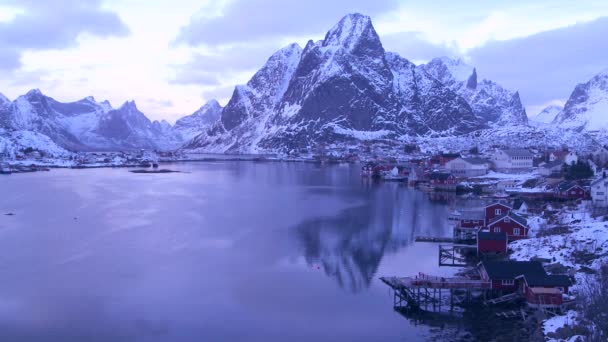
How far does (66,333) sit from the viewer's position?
12.0 metres

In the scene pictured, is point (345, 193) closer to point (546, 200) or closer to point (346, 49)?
point (546, 200)

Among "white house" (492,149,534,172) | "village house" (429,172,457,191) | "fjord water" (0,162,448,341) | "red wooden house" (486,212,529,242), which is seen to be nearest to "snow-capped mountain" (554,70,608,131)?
"white house" (492,149,534,172)

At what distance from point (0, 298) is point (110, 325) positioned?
3.62 metres

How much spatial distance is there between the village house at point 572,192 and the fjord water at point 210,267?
5.55 metres

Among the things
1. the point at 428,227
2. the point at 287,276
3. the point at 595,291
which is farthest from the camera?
the point at 428,227

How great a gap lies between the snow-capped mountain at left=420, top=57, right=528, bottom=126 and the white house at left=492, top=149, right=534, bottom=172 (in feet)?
313

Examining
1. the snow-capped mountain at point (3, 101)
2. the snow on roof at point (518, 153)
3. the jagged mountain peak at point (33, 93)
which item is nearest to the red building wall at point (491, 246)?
the snow on roof at point (518, 153)

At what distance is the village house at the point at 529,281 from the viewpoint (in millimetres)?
12414

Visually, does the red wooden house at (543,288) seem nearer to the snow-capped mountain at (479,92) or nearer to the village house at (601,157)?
the village house at (601,157)

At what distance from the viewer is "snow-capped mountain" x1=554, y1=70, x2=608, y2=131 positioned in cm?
14550

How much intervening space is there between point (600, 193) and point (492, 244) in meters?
8.13

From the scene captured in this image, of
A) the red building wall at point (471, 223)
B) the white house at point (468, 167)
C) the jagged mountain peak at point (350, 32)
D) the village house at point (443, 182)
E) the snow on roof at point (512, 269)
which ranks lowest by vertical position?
the snow on roof at point (512, 269)

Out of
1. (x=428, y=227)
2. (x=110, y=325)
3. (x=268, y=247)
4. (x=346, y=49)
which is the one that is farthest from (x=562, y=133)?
(x=110, y=325)

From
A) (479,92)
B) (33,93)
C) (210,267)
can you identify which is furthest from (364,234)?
(33,93)
